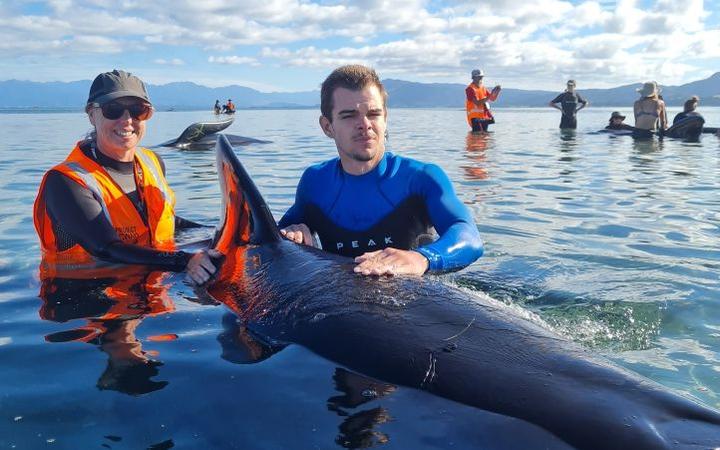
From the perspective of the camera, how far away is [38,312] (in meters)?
5.32

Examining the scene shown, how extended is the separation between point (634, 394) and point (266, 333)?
229 cm

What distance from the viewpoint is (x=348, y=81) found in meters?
5.23

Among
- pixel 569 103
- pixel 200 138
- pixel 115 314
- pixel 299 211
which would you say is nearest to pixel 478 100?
pixel 569 103

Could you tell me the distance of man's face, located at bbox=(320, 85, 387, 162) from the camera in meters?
5.20

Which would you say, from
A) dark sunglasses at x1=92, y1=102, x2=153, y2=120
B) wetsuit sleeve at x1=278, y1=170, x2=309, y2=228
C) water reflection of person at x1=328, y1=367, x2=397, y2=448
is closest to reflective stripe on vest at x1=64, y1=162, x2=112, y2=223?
dark sunglasses at x1=92, y1=102, x2=153, y2=120

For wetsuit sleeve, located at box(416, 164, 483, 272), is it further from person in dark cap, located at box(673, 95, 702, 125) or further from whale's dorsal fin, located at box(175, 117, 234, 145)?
person in dark cap, located at box(673, 95, 702, 125)

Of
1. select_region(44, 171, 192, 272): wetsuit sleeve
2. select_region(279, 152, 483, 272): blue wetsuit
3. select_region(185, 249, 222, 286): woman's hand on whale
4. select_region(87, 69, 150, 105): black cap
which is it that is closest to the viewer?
select_region(185, 249, 222, 286): woman's hand on whale

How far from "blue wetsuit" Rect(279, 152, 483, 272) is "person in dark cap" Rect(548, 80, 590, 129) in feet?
77.5

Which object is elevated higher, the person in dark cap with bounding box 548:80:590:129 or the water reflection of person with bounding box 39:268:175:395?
the person in dark cap with bounding box 548:80:590:129

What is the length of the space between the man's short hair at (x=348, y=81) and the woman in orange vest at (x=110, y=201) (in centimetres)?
156

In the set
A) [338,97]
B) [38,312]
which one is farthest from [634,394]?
[38,312]

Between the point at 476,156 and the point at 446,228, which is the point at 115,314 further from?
the point at 476,156

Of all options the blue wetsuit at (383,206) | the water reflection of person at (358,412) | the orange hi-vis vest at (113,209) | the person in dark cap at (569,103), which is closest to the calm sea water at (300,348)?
the water reflection of person at (358,412)

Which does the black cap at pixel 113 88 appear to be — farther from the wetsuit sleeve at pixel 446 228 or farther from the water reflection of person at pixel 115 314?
the wetsuit sleeve at pixel 446 228
